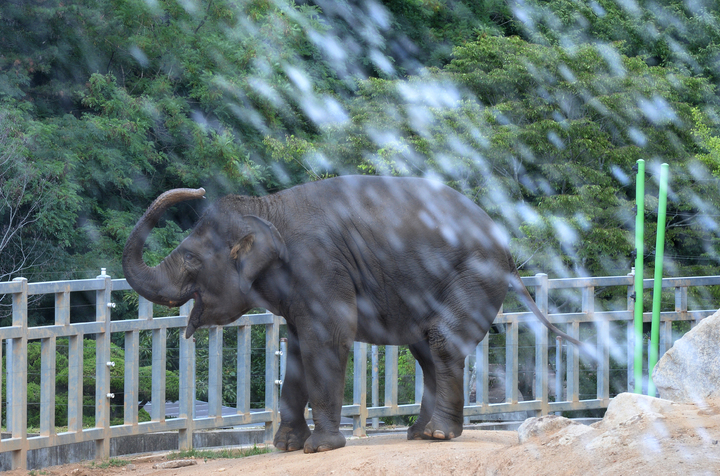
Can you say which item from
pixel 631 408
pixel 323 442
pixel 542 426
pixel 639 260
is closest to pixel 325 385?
pixel 323 442

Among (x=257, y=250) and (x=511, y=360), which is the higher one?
(x=257, y=250)

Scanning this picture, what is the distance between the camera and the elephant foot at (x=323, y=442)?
612cm

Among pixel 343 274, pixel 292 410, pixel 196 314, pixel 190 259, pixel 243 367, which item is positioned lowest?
pixel 292 410

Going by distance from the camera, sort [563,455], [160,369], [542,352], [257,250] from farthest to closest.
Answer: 1. [542,352]
2. [160,369]
3. [257,250]
4. [563,455]

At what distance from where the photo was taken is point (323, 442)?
6.12 m

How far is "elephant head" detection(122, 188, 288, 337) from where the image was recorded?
20.0 ft

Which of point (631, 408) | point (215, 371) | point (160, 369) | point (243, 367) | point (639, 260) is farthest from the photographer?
point (243, 367)

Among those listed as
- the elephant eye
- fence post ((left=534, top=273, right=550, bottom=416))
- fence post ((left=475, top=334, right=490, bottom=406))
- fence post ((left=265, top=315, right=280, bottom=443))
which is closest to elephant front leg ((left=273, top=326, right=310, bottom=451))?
the elephant eye

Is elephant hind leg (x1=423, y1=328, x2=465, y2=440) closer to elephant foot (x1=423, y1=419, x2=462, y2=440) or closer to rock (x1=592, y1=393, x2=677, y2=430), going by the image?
elephant foot (x1=423, y1=419, x2=462, y2=440)

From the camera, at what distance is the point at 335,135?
1759 cm

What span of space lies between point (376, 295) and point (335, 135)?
37.7 feet

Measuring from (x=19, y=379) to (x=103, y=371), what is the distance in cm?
70

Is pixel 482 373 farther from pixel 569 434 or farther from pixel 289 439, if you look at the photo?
pixel 569 434

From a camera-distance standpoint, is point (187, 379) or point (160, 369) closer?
point (160, 369)
